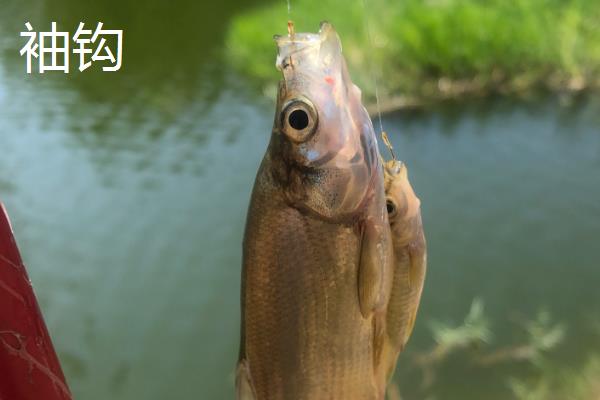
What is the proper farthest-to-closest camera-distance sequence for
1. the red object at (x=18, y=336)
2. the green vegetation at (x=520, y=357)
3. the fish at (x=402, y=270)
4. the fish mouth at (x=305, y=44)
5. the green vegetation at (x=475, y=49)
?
the green vegetation at (x=475, y=49)
the green vegetation at (x=520, y=357)
the fish at (x=402, y=270)
the fish mouth at (x=305, y=44)
the red object at (x=18, y=336)

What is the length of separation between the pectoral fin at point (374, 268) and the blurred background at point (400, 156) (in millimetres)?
3719

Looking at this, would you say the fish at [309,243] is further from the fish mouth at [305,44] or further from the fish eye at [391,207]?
the fish eye at [391,207]

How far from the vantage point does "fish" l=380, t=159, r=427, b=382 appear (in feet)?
4.82

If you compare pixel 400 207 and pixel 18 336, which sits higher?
pixel 400 207

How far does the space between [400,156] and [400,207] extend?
6311 mm

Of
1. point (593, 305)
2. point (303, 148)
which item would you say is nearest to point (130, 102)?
point (593, 305)

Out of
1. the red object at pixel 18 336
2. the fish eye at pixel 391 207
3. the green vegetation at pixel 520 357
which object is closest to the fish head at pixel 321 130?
the fish eye at pixel 391 207

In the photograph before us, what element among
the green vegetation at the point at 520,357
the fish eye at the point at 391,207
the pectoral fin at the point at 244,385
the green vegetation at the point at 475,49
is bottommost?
the green vegetation at the point at 520,357

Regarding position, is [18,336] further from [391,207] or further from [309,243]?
[391,207]

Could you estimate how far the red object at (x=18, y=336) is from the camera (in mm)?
960

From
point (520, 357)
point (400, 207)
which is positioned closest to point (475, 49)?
point (520, 357)

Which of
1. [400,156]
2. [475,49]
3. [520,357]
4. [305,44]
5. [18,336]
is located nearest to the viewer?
[18,336]

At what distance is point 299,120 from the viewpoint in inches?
51.2

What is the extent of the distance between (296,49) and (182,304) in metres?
5.09
